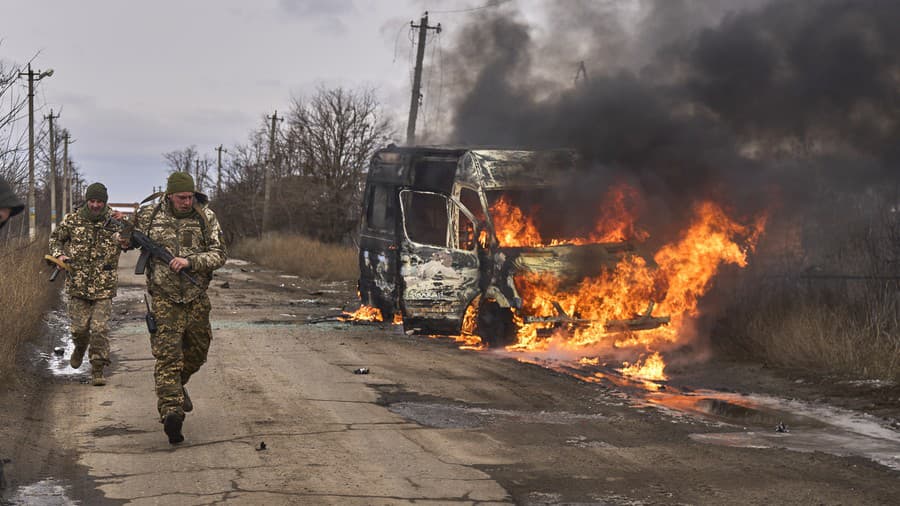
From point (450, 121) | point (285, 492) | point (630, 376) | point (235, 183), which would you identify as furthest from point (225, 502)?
point (235, 183)

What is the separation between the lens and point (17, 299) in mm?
12227

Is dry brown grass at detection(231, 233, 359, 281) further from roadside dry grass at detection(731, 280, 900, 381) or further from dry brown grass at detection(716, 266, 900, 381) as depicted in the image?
roadside dry grass at detection(731, 280, 900, 381)

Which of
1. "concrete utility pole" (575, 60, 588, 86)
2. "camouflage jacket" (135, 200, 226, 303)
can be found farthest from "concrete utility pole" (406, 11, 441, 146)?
Answer: "camouflage jacket" (135, 200, 226, 303)

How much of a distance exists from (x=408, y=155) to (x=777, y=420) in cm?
732

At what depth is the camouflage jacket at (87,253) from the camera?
32.3 feet

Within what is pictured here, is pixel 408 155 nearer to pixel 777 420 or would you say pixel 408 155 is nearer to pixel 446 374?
pixel 446 374

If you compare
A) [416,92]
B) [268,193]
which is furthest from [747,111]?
[268,193]

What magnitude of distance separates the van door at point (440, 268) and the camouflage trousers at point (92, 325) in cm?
465

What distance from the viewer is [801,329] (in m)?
11.3

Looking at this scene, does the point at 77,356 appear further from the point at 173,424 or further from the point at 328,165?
the point at 328,165

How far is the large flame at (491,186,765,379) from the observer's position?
12.5 m

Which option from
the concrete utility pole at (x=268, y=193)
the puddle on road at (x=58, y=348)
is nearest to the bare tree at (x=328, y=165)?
the concrete utility pole at (x=268, y=193)

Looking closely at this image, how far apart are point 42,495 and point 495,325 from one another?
7.74 m

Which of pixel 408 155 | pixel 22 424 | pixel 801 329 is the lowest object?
pixel 22 424
